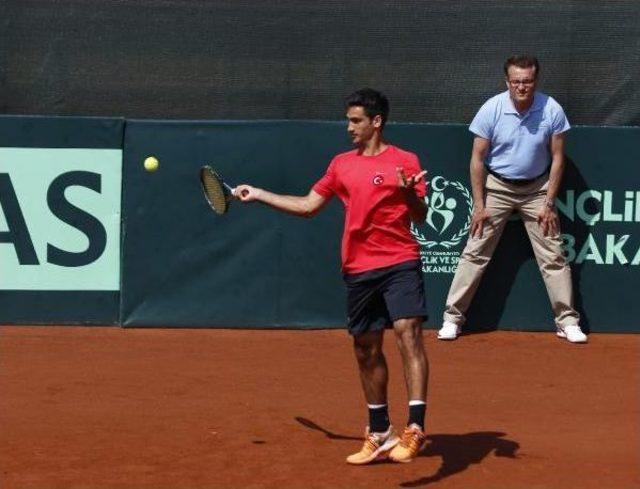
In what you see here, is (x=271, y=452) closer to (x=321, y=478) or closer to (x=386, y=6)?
(x=321, y=478)

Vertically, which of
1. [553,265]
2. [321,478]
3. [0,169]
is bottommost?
[321,478]

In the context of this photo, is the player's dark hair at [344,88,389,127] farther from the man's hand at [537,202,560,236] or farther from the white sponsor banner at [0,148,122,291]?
the white sponsor banner at [0,148,122,291]

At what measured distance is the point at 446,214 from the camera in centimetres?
993

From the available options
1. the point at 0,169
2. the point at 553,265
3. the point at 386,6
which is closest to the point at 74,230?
the point at 0,169

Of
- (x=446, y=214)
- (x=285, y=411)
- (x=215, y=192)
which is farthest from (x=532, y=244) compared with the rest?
(x=215, y=192)

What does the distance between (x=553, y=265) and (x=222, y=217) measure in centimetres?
241

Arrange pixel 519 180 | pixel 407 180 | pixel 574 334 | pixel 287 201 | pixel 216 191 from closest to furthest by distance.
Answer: pixel 407 180, pixel 287 201, pixel 216 191, pixel 519 180, pixel 574 334

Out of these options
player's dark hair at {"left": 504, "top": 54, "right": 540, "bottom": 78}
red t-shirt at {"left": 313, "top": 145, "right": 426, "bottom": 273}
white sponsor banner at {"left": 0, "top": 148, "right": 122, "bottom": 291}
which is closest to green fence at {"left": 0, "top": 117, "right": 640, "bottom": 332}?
white sponsor banner at {"left": 0, "top": 148, "right": 122, "bottom": 291}

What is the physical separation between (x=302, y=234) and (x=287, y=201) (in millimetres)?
3117

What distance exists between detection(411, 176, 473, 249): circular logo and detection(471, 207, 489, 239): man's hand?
0.86 feet

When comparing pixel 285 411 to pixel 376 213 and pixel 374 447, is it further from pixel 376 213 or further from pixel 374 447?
pixel 376 213

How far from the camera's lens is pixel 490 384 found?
336 inches

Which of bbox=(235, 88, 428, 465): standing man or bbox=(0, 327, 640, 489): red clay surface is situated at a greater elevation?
bbox=(235, 88, 428, 465): standing man

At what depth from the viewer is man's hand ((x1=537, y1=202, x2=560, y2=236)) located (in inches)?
376
